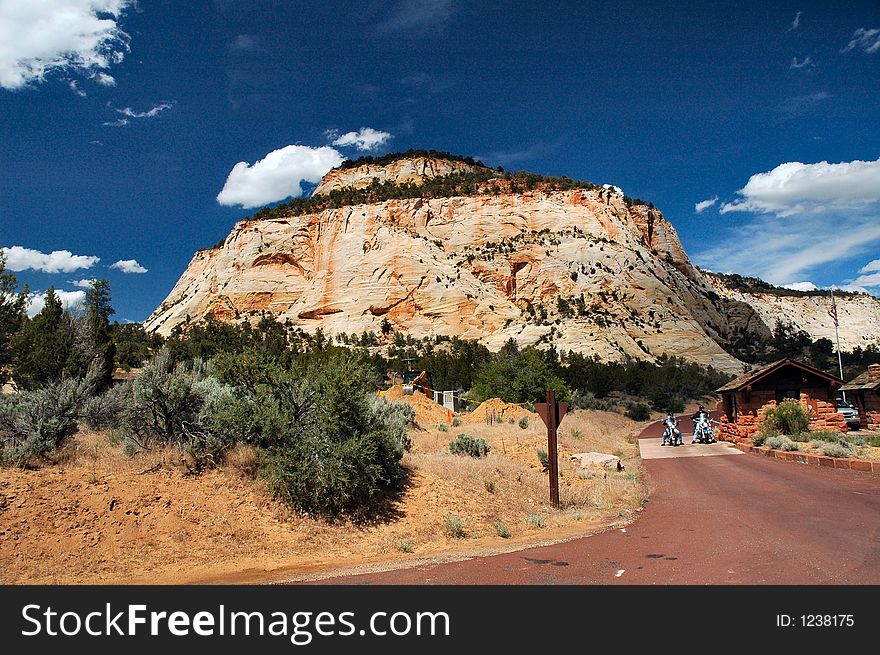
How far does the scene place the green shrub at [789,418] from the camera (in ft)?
65.0

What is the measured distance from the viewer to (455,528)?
8844 millimetres

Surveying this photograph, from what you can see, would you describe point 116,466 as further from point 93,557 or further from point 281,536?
point 281,536

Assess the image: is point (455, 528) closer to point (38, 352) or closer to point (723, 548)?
point (723, 548)

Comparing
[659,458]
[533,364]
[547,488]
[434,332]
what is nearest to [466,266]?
[434,332]

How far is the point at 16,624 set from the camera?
4.52m

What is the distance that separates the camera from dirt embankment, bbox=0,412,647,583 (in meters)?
6.72

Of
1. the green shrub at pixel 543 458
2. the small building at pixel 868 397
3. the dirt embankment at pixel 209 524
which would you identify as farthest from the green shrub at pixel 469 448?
the small building at pixel 868 397

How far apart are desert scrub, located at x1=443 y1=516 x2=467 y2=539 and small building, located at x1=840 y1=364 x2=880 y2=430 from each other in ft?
75.8

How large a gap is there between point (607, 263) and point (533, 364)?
134 feet

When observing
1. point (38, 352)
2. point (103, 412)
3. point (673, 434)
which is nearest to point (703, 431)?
point (673, 434)

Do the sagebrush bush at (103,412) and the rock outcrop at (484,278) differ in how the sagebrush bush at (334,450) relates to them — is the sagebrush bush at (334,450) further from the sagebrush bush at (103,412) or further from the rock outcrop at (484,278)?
the rock outcrop at (484,278)

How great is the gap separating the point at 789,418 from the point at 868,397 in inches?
287

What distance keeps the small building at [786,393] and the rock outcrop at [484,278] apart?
120 ft

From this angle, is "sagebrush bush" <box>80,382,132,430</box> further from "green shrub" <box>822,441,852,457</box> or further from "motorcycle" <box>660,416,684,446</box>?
"motorcycle" <box>660,416,684,446</box>
